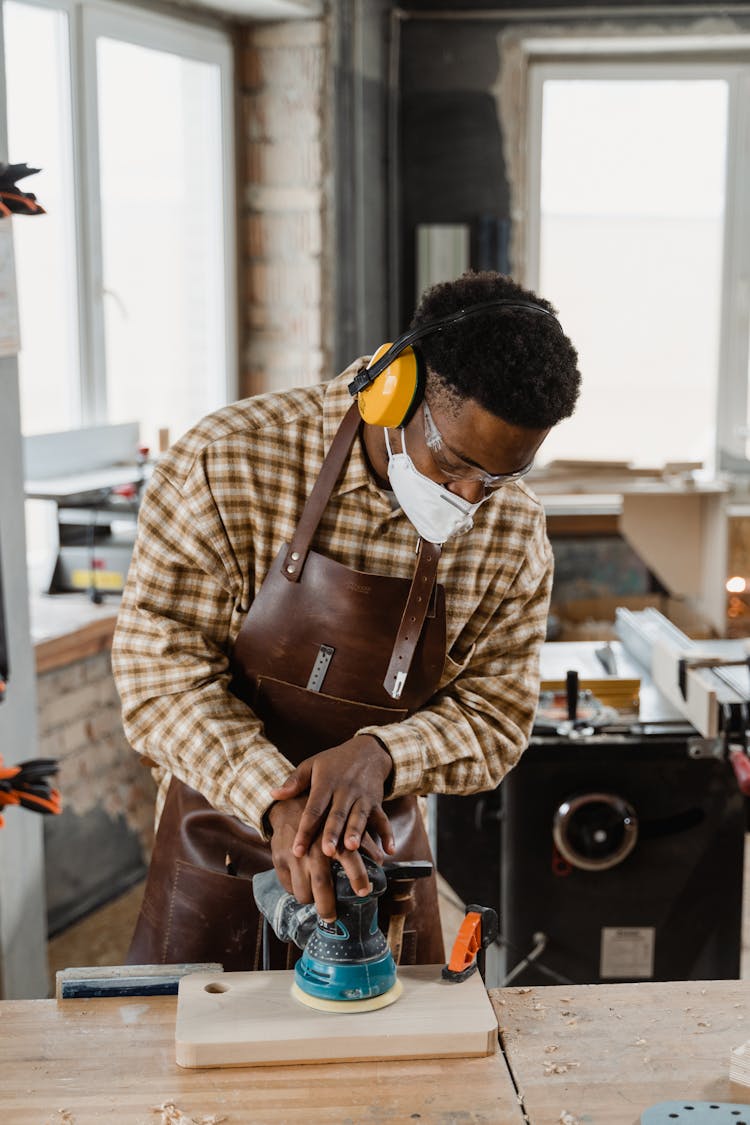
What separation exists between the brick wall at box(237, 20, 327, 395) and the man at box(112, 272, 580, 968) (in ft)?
7.87

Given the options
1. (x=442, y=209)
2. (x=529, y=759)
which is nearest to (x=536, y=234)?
(x=442, y=209)

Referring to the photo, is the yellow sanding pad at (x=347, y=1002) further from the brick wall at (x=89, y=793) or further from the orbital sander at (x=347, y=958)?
the brick wall at (x=89, y=793)

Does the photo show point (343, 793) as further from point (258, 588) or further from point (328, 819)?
point (258, 588)

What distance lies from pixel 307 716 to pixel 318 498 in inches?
12.5

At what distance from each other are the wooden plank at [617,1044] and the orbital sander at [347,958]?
16 centimetres

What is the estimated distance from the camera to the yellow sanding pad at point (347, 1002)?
1463 millimetres

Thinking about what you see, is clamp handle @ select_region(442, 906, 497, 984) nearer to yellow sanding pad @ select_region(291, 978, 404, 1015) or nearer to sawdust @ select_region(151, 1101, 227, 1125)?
yellow sanding pad @ select_region(291, 978, 404, 1015)

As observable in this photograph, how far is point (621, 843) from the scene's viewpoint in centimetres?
257

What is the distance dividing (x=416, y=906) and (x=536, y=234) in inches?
138

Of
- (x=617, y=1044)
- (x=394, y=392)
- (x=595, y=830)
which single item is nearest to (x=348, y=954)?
(x=617, y=1044)

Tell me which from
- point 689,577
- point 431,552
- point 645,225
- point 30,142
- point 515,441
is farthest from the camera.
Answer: point 645,225

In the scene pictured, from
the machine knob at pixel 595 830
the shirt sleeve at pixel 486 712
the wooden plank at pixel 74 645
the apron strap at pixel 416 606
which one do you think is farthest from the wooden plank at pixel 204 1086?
the wooden plank at pixel 74 645

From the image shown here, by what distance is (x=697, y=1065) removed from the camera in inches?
55.5

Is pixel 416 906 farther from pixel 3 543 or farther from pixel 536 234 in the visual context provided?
pixel 536 234
